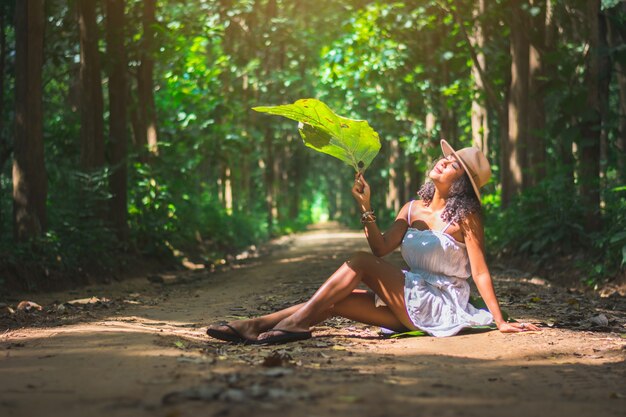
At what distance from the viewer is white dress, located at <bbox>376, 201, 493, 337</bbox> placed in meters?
6.84

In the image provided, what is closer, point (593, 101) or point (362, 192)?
point (362, 192)

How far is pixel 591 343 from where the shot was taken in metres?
6.47

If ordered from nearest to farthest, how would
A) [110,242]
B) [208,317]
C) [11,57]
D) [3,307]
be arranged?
[208,317] < [3,307] < [110,242] < [11,57]

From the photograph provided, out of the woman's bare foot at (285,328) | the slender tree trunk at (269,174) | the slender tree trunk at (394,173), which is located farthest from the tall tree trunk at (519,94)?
the slender tree trunk at (394,173)

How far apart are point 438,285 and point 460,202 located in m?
0.74

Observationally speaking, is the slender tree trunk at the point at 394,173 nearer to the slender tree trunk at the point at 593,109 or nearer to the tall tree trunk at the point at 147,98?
the tall tree trunk at the point at 147,98

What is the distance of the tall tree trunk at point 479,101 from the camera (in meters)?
20.3

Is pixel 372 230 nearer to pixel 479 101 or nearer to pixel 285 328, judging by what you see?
pixel 285 328

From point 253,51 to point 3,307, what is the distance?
846 inches

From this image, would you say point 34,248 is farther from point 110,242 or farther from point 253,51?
point 253,51

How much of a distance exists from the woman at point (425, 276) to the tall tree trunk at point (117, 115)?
30.1ft

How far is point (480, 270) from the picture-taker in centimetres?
669

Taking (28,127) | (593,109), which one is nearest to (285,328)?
(28,127)

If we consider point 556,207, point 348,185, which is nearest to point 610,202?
point 556,207
